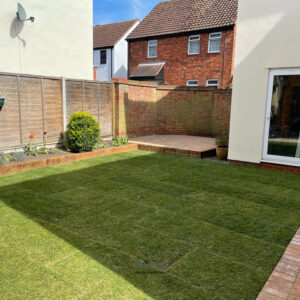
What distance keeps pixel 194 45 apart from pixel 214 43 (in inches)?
57.8

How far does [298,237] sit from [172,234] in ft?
5.06

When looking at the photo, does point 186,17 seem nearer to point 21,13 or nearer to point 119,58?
point 119,58

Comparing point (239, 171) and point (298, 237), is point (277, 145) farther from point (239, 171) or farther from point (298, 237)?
point (298, 237)

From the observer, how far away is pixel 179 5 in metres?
22.0

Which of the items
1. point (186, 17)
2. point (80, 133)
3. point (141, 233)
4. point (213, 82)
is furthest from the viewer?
point (186, 17)

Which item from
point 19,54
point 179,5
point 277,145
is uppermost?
point 179,5

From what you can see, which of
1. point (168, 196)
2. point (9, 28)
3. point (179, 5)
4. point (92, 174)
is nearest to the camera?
point (168, 196)

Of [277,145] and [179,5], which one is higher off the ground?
[179,5]

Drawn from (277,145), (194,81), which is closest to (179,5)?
(194,81)

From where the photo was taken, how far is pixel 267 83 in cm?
702

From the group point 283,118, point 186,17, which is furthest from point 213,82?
point 283,118

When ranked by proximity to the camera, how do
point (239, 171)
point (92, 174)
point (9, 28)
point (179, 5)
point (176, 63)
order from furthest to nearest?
point (179, 5) < point (176, 63) < point (9, 28) < point (239, 171) < point (92, 174)

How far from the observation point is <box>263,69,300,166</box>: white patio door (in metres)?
6.83

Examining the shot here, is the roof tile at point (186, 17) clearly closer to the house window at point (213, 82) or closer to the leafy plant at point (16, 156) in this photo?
the house window at point (213, 82)
